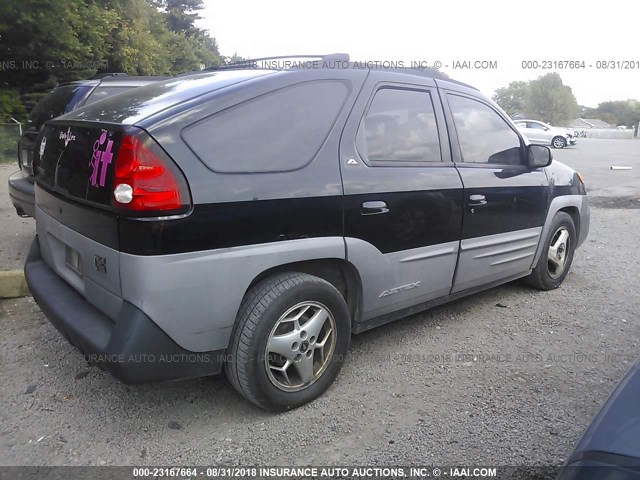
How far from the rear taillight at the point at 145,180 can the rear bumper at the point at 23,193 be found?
2798 mm

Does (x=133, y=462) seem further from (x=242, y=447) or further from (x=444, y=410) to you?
(x=444, y=410)

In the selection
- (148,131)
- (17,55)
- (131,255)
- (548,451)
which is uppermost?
(17,55)

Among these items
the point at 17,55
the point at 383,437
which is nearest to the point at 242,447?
the point at 383,437

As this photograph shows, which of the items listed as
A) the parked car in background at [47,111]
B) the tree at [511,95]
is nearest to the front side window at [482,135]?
the parked car in background at [47,111]

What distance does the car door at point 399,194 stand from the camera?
2.95m

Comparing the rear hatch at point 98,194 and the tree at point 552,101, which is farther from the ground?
the tree at point 552,101

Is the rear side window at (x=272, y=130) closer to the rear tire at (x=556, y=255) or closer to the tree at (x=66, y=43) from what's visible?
the rear tire at (x=556, y=255)

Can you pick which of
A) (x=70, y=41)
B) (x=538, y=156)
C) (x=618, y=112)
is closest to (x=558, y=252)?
(x=538, y=156)

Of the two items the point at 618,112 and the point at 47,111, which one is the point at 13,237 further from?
the point at 618,112

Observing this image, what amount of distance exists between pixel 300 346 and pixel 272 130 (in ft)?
3.77

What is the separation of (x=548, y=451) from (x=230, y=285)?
5.77 feet

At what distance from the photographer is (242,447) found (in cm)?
254

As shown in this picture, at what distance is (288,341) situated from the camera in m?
2.72

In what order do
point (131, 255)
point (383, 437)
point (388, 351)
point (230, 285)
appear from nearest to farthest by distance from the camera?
point (131, 255) < point (230, 285) < point (383, 437) < point (388, 351)
